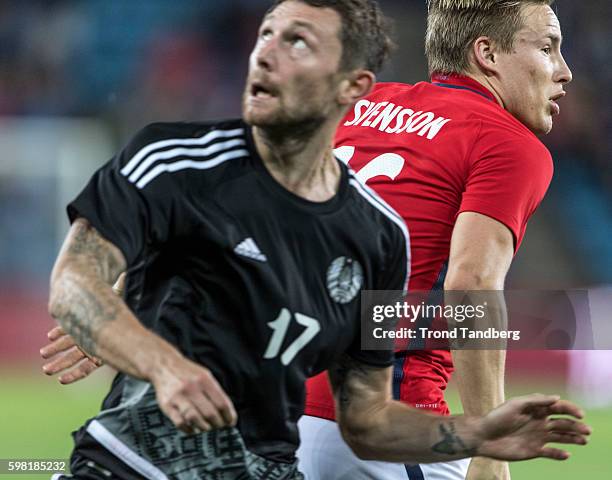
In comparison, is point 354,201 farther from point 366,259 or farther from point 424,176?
point 424,176

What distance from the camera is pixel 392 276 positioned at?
3.45 meters

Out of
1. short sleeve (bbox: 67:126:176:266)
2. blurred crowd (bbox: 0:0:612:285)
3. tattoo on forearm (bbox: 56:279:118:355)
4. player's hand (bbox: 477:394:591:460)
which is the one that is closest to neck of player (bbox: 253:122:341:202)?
short sleeve (bbox: 67:126:176:266)

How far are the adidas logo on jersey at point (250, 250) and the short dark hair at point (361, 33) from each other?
2.20ft

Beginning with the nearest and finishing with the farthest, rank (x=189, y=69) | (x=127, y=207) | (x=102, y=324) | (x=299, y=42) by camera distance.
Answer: (x=102, y=324)
(x=127, y=207)
(x=299, y=42)
(x=189, y=69)

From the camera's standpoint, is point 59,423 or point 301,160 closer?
point 301,160

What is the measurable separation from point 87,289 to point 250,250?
0.49 metres

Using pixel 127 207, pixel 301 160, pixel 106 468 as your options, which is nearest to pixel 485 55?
pixel 301 160

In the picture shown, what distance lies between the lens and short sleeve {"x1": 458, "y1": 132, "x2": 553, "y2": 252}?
397 cm

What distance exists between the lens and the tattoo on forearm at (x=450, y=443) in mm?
3451

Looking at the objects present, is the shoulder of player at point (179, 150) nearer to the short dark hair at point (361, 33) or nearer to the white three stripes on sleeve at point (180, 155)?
the white three stripes on sleeve at point (180, 155)

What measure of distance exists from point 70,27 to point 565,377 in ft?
29.1

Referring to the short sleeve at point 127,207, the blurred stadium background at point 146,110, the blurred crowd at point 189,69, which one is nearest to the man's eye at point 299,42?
the short sleeve at point 127,207

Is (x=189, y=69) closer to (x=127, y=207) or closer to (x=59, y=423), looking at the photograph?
(x=59, y=423)

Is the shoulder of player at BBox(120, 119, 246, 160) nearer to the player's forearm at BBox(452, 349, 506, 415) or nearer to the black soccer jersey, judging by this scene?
the black soccer jersey
